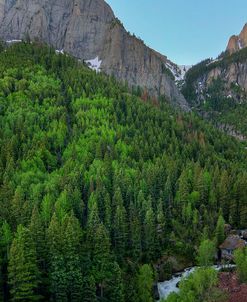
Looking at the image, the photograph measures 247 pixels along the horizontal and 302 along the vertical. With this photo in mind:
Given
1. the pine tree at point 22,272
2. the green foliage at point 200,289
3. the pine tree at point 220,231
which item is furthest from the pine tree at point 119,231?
the pine tree at point 22,272

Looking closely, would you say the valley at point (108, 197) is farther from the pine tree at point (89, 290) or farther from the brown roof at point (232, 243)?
the brown roof at point (232, 243)

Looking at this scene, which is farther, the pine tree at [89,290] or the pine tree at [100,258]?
the pine tree at [100,258]

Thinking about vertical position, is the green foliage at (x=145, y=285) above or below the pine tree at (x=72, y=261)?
below

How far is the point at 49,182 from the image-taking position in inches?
3659

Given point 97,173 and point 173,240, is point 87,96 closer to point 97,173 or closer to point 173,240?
point 97,173

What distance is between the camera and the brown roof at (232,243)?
81.6m

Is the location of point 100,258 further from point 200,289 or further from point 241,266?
point 241,266

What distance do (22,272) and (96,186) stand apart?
36.3 m

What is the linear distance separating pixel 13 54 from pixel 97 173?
9261 centimetres

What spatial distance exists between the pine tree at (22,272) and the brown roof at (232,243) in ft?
119

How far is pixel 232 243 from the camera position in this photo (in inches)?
3241

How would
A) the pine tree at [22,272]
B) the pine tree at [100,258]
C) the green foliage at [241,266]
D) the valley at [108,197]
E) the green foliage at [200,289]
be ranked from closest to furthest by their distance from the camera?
the pine tree at [22,272] → the green foliage at [200,289] → the valley at [108,197] → the pine tree at [100,258] → the green foliage at [241,266]

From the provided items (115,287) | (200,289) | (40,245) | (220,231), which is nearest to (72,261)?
(40,245)

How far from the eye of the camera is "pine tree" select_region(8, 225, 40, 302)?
57.5 metres
